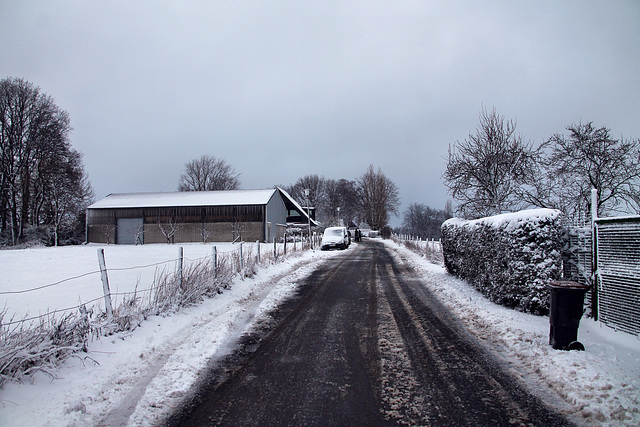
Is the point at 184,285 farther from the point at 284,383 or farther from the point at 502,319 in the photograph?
the point at 502,319

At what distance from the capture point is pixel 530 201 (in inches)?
643

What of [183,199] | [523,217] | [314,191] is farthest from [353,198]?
[523,217]

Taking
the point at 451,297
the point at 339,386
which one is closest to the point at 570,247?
the point at 451,297

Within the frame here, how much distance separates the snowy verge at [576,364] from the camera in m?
3.18

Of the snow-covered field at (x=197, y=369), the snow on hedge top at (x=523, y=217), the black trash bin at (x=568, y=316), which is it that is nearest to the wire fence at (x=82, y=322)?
the snow-covered field at (x=197, y=369)

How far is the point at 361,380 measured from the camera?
12.6ft

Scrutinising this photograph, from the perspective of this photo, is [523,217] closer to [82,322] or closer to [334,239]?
[82,322]

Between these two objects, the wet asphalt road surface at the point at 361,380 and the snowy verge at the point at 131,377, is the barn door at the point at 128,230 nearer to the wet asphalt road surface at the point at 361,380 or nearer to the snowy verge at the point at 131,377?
the snowy verge at the point at 131,377

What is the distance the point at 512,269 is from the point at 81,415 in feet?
22.6

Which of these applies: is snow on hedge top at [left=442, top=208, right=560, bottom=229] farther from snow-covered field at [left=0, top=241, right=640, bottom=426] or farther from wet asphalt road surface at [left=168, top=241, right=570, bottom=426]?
wet asphalt road surface at [left=168, top=241, right=570, bottom=426]

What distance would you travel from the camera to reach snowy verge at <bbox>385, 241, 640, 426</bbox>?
3.18 m

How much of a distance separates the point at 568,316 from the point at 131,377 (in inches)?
211

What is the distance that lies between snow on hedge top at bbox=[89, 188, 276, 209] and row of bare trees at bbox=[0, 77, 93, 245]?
Answer: 5.38 m

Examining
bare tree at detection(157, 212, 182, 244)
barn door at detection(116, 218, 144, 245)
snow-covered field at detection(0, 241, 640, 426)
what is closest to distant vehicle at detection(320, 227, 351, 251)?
bare tree at detection(157, 212, 182, 244)
